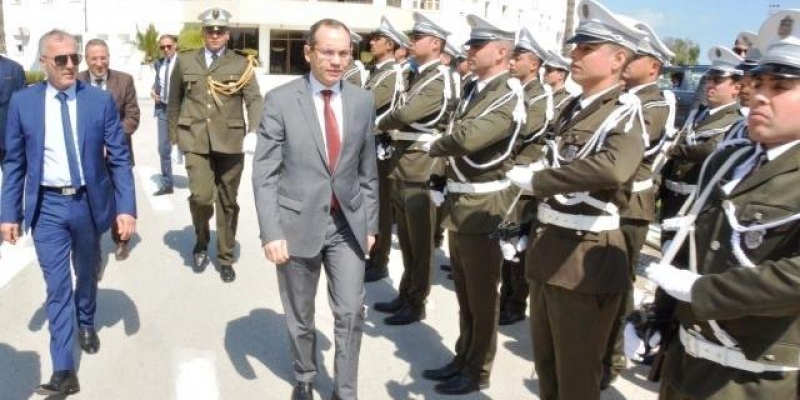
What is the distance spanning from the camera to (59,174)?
3959mm

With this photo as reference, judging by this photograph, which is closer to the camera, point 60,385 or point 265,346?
point 60,385

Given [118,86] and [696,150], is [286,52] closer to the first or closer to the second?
[118,86]

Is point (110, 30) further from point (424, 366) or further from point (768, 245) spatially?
point (768, 245)

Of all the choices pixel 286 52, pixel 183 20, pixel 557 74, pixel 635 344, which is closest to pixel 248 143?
pixel 557 74

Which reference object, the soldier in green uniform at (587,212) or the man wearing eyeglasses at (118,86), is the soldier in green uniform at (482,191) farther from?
the man wearing eyeglasses at (118,86)

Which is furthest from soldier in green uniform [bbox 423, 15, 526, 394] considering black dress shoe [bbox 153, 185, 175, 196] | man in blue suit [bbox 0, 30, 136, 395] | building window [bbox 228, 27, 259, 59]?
building window [bbox 228, 27, 259, 59]

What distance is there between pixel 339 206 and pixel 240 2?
35.8 metres

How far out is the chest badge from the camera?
2.11 meters

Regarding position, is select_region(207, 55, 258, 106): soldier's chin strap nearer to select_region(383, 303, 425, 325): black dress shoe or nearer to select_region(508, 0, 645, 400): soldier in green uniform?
select_region(383, 303, 425, 325): black dress shoe

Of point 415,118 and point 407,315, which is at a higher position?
point 415,118

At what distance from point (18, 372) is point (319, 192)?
2.24 m

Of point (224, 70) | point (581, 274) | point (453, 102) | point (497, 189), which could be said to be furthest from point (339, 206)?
point (224, 70)

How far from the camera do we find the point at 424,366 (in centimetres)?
448

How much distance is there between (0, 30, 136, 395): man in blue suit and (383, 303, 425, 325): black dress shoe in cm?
216
